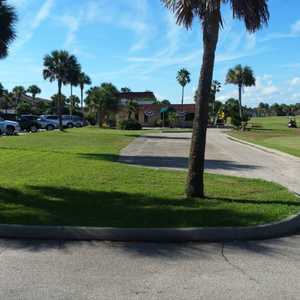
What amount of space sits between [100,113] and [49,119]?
1650 centimetres

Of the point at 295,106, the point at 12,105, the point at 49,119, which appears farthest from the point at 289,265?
the point at 295,106

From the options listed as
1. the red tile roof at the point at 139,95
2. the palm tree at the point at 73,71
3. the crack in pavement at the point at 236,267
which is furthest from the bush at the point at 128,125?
the crack in pavement at the point at 236,267

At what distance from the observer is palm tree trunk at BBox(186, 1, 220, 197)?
9984mm

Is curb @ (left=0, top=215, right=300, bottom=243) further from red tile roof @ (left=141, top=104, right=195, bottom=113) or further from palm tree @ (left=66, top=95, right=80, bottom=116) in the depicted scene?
palm tree @ (left=66, top=95, right=80, bottom=116)

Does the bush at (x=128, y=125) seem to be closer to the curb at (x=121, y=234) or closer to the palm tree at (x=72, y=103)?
the palm tree at (x=72, y=103)

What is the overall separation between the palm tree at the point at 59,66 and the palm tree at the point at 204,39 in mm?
Result: 46471

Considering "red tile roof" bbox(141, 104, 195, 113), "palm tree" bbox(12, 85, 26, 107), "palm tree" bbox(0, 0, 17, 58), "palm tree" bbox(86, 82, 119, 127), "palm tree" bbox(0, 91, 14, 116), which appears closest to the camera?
"palm tree" bbox(0, 0, 17, 58)

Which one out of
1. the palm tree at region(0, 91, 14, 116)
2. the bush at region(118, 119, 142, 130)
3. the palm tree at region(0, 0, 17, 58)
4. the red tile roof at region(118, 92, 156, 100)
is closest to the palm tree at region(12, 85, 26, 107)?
the palm tree at region(0, 91, 14, 116)

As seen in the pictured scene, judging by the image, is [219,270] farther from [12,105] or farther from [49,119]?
[12,105]

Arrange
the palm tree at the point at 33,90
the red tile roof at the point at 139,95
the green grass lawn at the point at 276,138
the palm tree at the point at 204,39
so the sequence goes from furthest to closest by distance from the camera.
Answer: the palm tree at the point at 33,90 → the red tile roof at the point at 139,95 → the green grass lawn at the point at 276,138 → the palm tree at the point at 204,39

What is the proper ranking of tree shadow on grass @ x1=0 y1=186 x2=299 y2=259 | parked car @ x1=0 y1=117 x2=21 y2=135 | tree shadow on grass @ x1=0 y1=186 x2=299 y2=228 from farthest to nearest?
parked car @ x1=0 y1=117 x2=21 y2=135
tree shadow on grass @ x1=0 y1=186 x2=299 y2=228
tree shadow on grass @ x1=0 y1=186 x2=299 y2=259

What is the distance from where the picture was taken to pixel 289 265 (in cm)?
621

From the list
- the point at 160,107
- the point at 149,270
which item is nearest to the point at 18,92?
the point at 160,107

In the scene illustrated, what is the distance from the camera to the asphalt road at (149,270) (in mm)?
5172
